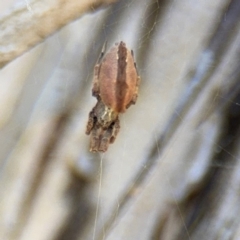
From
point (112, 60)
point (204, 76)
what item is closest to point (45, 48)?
point (112, 60)

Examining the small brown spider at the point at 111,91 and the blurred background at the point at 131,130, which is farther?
the blurred background at the point at 131,130

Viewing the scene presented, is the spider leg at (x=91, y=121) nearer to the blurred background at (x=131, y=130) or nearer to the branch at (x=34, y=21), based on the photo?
the blurred background at (x=131, y=130)

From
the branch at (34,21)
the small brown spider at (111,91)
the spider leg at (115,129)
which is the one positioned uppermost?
the branch at (34,21)

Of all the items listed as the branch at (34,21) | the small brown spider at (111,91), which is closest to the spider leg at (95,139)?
the small brown spider at (111,91)

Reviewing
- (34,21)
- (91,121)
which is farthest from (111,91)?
(34,21)

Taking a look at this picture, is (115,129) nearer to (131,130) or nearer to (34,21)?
(131,130)

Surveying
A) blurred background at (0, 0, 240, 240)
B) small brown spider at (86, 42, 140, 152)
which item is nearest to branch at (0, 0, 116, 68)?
blurred background at (0, 0, 240, 240)
